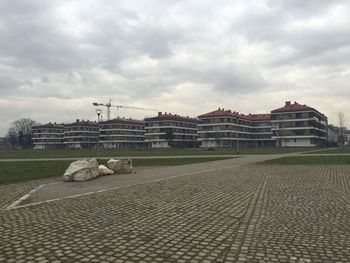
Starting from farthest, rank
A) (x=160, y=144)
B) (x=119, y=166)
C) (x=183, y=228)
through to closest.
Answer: (x=160, y=144)
(x=119, y=166)
(x=183, y=228)

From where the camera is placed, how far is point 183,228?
26.6ft

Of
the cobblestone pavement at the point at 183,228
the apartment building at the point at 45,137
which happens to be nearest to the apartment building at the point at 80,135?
the apartment building at the point at 45,137

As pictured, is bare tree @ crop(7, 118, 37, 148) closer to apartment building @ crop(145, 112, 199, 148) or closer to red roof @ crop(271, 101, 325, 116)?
apartment building @ crop(145, 112, 199, 148)

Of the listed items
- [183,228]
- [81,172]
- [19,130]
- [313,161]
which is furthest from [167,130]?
[183,228]

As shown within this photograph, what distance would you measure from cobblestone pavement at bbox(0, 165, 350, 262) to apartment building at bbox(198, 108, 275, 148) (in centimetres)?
12144

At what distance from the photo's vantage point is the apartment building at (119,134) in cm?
17425

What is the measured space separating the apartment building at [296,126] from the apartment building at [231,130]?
1442 cm

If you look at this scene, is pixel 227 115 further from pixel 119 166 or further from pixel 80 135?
pixel 119 166

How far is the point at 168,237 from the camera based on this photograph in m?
7.34

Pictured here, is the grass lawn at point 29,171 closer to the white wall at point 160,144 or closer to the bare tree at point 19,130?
the white wall at point 160,144

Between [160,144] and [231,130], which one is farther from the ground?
[231,130]

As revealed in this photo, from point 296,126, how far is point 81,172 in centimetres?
11074

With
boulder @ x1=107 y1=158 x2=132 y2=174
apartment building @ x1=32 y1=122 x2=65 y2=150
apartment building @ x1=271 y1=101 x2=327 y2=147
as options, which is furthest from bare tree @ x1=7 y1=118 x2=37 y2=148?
boulder @ x1=107 y1=158 x2=132 y2=174

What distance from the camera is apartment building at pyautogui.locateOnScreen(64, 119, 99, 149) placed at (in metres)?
188
